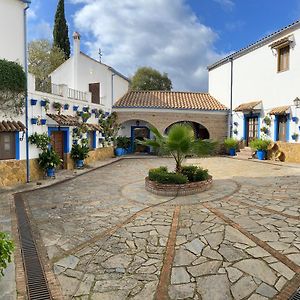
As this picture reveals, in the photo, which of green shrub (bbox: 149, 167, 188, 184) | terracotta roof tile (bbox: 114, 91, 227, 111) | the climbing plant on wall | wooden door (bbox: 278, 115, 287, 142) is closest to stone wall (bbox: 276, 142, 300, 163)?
wooden door (bbox: 278, 115, 287, 142)

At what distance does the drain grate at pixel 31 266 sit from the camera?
3.77 meters

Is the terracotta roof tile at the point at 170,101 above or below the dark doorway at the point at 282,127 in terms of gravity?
above

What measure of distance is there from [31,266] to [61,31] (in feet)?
100

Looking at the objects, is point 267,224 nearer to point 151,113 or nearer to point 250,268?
point 250,268

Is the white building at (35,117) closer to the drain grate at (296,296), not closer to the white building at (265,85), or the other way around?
the white building at (265,85)

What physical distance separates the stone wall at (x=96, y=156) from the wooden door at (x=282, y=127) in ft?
37.2

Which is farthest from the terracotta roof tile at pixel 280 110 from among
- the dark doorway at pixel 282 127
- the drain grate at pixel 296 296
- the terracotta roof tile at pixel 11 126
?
the drain grate at pixel 296 296

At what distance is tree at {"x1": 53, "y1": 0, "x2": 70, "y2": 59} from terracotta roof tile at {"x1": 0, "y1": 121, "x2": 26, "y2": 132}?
22222 millimetres

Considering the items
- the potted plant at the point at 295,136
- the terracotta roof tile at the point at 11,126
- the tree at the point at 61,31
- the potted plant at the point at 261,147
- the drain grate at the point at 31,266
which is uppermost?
the tree at the point at 61,31

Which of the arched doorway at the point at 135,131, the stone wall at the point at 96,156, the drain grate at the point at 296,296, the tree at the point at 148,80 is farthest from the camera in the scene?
the tree at the point at 148,80

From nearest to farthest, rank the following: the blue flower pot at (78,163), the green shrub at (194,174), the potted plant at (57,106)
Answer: the green shrub at (194,174)
the potted plant at (57,106)
the blue flower pot at (78,163)

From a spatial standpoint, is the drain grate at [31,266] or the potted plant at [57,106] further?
the potted plant at [57,106]

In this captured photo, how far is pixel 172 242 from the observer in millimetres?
5176

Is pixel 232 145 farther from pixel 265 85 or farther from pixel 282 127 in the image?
pixel 265 85
